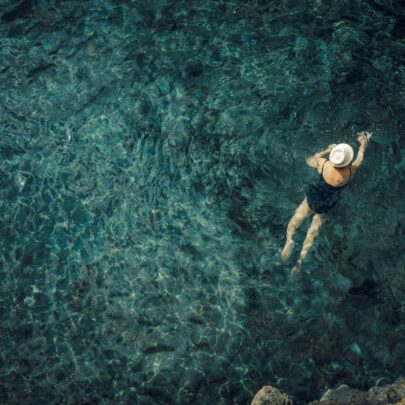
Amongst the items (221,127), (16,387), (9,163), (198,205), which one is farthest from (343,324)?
(9,163)

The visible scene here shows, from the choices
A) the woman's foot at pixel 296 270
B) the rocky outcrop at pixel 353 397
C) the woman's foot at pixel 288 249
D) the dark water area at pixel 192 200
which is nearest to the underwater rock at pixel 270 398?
the rocky outcrop at pixel 353 397

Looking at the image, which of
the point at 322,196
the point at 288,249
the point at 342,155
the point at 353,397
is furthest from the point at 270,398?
the point at 342,155

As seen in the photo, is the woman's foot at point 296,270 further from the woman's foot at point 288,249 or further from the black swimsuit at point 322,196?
the black swimsuit at point 322,196

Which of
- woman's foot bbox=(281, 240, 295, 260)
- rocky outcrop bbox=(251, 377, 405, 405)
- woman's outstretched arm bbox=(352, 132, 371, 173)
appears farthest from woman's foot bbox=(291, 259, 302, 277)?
rocky outcrop bbox=(251, 377, 405, 405)

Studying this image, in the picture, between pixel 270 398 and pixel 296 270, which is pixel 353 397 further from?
pixel 296 270

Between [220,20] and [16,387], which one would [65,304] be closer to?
[16,387]

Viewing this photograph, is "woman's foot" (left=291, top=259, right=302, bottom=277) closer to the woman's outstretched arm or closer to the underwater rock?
the woman's outstretched arm
